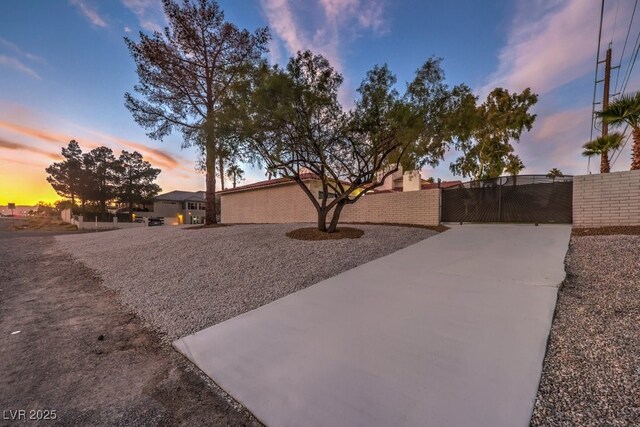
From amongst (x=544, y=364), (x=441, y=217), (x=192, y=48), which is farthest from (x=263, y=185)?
(x=544, y=364)

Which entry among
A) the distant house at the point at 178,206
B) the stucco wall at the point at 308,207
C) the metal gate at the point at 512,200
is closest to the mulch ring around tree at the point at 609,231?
the metal gate at the point at 512,200

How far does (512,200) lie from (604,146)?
4.50 metres

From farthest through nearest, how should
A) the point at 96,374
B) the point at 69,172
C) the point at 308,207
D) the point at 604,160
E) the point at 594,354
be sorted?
the point at 69,172 < the point at 308,207 < the point at 604,160 < the point at 96,374 < the point at 594,354

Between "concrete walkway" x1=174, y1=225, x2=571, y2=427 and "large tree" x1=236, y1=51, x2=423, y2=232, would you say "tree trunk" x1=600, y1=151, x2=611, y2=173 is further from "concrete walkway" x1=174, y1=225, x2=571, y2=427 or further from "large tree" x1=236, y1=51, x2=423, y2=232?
"concrete walkway" x1=174, y1=225, x2=571, y2=427

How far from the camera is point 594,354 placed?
95.1 inches

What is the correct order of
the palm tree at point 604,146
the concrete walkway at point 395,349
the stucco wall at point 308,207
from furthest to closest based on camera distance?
the stucco wall at point 308,207 < the palm tree at point 604,146 < the concrete walkway at point 395,349

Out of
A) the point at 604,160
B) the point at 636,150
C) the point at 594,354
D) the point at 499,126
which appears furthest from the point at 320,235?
the point at 499,126

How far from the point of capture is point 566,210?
8672 mm

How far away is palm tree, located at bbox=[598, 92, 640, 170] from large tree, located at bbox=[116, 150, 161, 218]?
4836 cm

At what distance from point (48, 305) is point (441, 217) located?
12.2 metres

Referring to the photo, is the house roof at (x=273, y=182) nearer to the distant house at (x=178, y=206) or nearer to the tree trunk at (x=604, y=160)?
the tree trunk at (x=604, y=160)

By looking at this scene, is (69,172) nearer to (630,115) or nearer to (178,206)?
(178,206)

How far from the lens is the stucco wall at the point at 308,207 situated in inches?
463

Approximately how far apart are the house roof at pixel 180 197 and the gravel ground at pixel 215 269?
34031mm
